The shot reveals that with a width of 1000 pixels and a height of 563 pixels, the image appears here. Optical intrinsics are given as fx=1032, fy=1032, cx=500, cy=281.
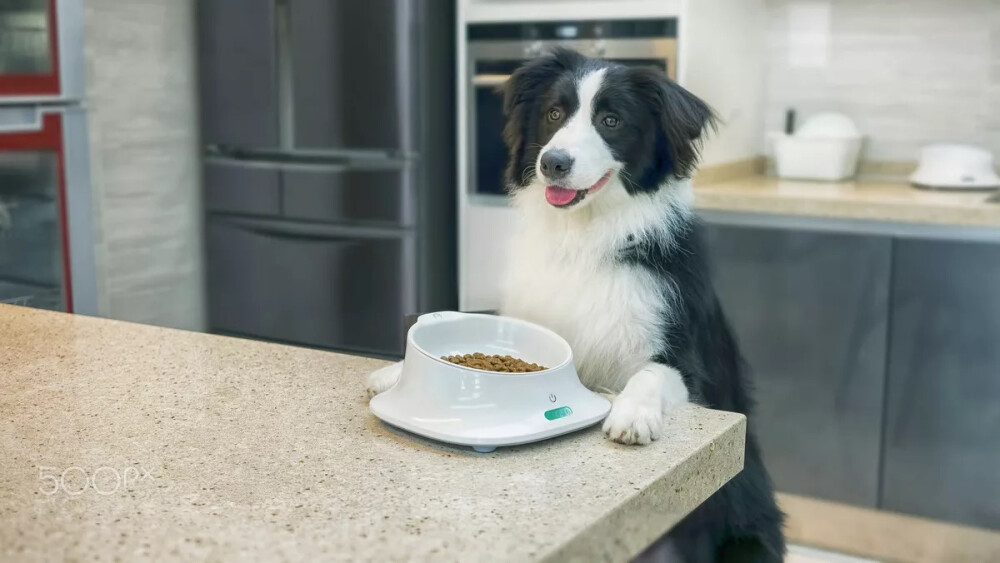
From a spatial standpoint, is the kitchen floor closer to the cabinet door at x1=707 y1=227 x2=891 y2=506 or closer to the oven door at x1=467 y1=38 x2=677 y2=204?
the cabinet door at x1=707 y1=227 x2=891 y2=506

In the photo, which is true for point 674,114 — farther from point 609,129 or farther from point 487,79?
point 487,79

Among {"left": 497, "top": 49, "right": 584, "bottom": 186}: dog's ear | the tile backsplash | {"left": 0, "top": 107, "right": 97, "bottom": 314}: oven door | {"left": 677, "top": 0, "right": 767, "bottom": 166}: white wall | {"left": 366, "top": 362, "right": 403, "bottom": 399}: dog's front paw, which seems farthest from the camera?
the tile backsplash

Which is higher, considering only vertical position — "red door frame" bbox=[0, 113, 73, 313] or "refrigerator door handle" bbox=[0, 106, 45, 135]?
"refrigerator door handle" bbox=[0, 106, 45, 135]

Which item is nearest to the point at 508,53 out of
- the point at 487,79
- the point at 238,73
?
the point at 487,79

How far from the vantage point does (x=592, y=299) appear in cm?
146

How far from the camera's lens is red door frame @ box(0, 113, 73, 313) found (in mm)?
2512

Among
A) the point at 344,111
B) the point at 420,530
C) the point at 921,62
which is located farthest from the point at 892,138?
the point at 420,530

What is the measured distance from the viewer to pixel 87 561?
27.4 inches

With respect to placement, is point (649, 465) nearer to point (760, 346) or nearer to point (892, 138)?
point (760, 346)

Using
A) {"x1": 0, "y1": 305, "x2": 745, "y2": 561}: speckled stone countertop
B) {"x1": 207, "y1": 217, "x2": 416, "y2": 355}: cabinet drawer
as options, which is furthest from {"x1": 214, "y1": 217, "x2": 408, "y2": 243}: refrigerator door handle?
{"x1": 0, "y1": 305, "x2": 745, "y2": 561}: speckled stone countertop

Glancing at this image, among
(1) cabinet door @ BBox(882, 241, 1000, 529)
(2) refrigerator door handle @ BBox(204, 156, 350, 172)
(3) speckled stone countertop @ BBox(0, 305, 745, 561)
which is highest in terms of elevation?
(2) refrigerator door handle @ BBox(204, 156, 350, 172)

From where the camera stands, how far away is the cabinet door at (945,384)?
245 centimetres

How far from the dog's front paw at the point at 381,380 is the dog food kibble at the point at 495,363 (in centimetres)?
7

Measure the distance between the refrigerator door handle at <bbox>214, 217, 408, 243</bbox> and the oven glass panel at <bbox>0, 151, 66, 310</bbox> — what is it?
0.76 metres
